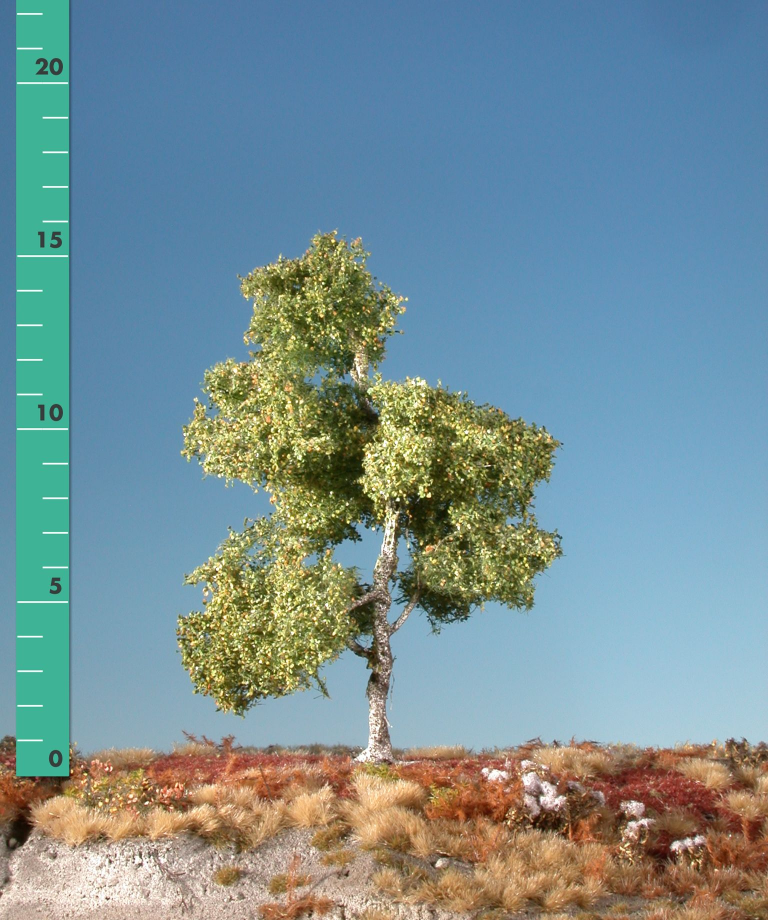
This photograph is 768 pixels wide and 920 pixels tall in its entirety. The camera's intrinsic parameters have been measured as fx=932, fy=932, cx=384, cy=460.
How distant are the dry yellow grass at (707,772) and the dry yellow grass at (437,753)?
4952 millimetres

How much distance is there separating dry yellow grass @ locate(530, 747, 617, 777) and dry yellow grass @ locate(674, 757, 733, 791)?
144 centimetres

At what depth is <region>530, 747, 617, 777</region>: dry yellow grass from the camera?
18734mm

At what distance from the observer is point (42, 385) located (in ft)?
49.2

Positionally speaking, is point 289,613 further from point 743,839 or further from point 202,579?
point 743,839

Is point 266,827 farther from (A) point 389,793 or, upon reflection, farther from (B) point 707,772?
(B) point 707,772

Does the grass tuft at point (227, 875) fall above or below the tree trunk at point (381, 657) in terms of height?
below

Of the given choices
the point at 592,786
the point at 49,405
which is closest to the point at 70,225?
the point at 49,405

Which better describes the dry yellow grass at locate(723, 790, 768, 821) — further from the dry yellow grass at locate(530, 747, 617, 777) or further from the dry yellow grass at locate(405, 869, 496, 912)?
the dry yellow grass at locate(405, 869, 496, 912)

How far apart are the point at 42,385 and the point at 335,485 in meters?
7.47

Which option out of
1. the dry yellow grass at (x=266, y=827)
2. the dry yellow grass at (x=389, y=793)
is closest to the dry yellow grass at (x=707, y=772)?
the dry yellow grass at (x=389, y=793)

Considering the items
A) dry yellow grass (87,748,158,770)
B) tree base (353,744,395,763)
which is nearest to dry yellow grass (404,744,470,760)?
tree base (353,744,395,763)

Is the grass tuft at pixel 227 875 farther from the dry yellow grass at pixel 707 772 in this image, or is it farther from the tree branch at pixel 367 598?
the dry yellow grass at pixel 707 772

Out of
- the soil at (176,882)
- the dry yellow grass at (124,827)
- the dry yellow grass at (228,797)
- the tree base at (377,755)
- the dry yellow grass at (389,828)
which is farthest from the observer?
the tree base at (377,755)

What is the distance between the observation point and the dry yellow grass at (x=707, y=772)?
18.5 metres
